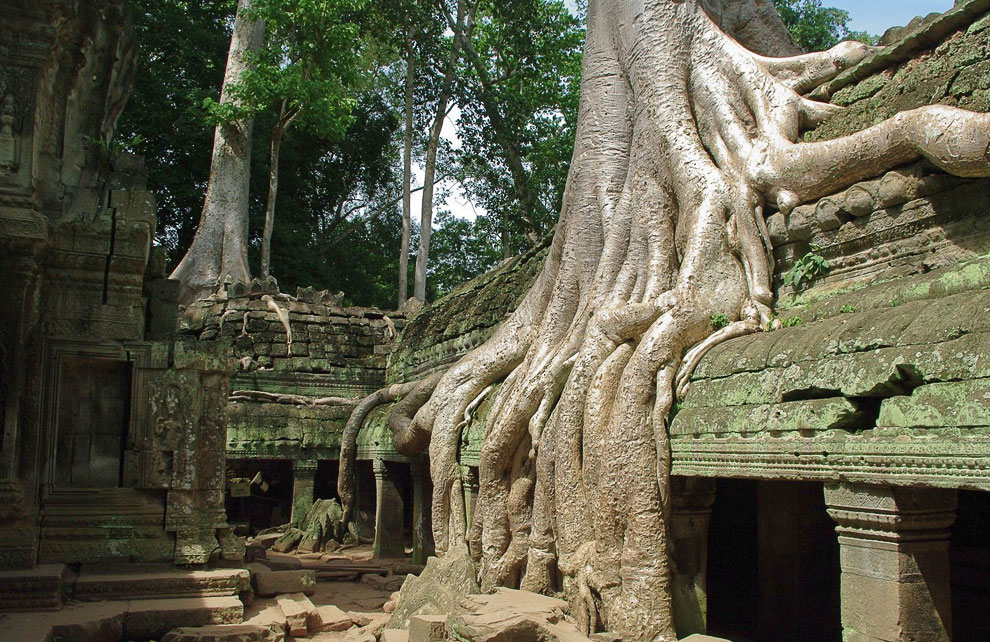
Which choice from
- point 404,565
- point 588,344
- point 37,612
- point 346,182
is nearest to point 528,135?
point 346,182

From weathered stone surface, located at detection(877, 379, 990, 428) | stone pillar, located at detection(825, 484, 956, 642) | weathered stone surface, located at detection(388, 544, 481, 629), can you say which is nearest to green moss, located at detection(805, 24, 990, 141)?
weathered stone surface, located at detection(877, 379, 990, 428)

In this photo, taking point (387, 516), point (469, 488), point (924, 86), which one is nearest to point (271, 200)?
point (387, 516)

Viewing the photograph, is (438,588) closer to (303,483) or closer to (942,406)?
(942,406)

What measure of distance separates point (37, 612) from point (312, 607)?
1.79m

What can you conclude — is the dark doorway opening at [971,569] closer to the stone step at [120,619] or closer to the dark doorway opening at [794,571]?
the dark doorway opening at [794,571]

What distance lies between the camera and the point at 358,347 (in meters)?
14.1

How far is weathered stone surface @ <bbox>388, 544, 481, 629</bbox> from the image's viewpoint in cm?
603

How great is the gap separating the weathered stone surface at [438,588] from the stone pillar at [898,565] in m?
2.93

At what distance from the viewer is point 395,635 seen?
582 centimetres

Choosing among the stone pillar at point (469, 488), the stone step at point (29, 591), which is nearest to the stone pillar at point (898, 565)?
the stone pillar at point (469, 488)

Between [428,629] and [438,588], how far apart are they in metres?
0.84

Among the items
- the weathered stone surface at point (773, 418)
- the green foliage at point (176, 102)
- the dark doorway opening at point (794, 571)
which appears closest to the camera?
the weathered stone surface at point (773, 418)

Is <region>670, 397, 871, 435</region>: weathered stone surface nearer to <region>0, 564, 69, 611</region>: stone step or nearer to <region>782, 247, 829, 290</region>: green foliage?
<region>782, 247, 829, 290</region>: green foliage

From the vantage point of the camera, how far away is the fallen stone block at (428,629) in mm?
5375
